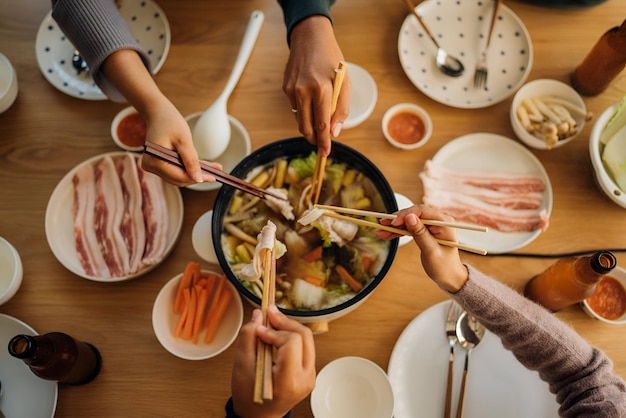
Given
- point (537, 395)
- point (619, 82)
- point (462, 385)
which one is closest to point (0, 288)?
point (462, 385)

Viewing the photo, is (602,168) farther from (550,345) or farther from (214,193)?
(214,193)

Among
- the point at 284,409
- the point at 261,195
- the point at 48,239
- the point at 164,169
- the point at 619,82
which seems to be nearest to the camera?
the point at 284,409

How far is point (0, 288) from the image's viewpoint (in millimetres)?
1520

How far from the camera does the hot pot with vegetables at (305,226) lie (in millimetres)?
1368

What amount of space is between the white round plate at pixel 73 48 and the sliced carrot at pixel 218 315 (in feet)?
3.11

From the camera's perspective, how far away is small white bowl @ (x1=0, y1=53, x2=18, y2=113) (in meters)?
1.76

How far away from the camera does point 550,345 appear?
1.21m

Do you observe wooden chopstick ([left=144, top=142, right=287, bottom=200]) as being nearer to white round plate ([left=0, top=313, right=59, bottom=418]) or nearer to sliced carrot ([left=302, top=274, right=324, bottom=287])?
sliced carrot ([left=302, top=274, right=324, bottom=287])

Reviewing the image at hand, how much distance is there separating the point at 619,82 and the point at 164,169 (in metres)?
1.73

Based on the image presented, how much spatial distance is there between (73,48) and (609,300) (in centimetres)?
217

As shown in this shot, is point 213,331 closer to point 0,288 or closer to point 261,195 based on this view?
point 261,195

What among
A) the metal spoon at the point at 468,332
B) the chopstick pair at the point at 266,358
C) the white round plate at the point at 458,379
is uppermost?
the chopstick pair at the point at 266,358

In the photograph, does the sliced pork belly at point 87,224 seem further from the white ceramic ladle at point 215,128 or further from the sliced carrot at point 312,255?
the sliced carrot at point 312,255

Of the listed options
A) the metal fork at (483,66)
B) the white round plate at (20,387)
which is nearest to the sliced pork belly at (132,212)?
the white round plate at (20,387)
